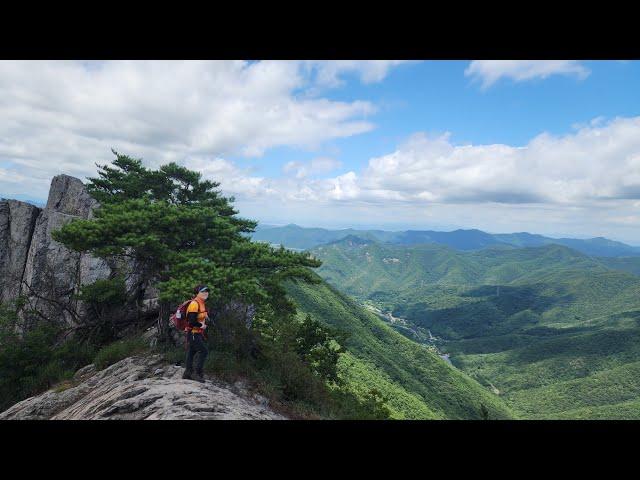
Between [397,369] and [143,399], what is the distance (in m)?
106

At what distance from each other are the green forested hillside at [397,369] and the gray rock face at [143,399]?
6412 centimetres

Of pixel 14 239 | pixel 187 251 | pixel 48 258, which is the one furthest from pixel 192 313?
pixel 14 239

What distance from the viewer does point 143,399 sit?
9.35m

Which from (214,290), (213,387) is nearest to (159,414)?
(213,387)

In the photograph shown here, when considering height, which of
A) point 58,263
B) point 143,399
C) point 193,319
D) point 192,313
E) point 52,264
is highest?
point 192,313

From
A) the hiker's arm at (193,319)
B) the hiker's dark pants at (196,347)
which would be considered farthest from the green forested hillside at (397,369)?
the hiker's arm at (193,319)

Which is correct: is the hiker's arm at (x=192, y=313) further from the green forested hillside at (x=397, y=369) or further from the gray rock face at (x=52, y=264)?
the green forested hillside at (x=397, y=369)

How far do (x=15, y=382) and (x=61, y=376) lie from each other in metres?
2.53

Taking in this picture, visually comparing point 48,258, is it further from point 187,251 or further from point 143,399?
point 143,399

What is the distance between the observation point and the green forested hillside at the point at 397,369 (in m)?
81.7

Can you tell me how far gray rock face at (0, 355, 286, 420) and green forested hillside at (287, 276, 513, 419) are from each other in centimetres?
6412

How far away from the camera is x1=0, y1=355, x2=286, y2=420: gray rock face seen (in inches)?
347

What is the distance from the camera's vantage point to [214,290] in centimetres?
1295
